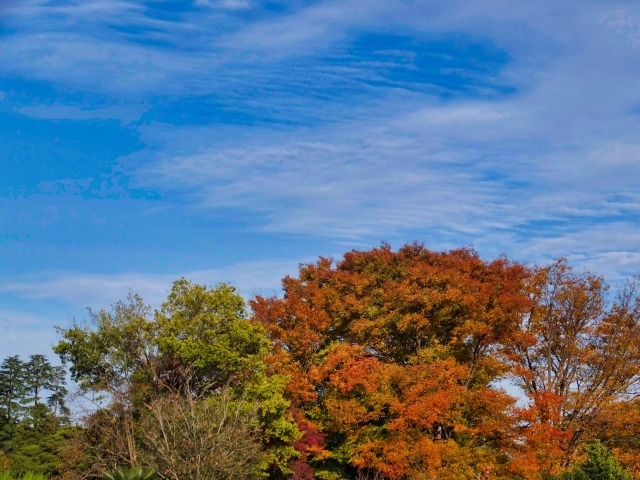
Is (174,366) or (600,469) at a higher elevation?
(174,366)

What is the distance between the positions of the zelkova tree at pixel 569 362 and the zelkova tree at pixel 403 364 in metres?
0.94

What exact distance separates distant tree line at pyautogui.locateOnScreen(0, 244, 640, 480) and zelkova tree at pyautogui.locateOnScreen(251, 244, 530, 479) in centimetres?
9

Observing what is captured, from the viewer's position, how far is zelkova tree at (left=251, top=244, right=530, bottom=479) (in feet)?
95.7

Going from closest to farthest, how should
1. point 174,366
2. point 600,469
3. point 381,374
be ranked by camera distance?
1. point 600,469
2. point 174,366
3. point 381,374

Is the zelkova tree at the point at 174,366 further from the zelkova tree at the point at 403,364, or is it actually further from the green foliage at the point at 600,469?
the green foliage at the point at 600,469

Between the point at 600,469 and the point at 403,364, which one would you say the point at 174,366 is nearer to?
the point at 403,364

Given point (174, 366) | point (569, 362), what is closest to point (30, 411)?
point (174, 366)

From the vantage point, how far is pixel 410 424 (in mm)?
29859

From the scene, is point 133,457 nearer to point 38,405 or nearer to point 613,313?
point 38,405

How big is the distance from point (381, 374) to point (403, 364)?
305cm

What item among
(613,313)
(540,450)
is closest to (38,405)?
(540,450)

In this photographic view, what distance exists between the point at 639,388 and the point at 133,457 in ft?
69.0

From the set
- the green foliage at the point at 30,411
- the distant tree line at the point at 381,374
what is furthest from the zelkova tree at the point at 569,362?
the green foliage at the point at 30,411

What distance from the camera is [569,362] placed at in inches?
1212
